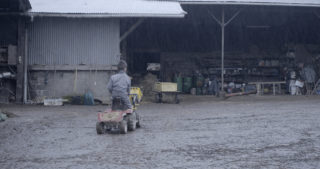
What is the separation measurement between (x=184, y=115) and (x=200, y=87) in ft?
32.9

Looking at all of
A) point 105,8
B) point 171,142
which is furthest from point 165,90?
point 171,142

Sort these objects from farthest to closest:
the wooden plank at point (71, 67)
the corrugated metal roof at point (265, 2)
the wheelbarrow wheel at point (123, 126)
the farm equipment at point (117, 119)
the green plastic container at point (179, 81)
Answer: the green plastic container at point (179, 81) → the corrugated metal roof at point (265, 2) → the wooden plank at point (71, 67) → the wheelbarrow wheel at point (123, 126) → the farm equipment at point (117, 119)

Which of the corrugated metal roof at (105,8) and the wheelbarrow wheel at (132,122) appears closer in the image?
the wheelbarrow wheel at (132,122)

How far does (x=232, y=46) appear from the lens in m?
25.0

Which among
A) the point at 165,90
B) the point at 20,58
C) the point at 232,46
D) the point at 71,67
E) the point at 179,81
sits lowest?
the point at 165,90

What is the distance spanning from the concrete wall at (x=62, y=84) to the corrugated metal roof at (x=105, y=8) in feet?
8.60

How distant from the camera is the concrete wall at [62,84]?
18234 mm

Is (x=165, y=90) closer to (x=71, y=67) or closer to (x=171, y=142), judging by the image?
(x=71, y=67)

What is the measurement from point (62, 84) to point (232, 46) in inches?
436

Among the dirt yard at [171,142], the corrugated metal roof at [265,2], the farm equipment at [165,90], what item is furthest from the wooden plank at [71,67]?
the corrugated metal roof at [265,2]

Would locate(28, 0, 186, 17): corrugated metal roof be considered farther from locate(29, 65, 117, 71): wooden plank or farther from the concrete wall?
the concrete wall

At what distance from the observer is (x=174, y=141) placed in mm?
8609

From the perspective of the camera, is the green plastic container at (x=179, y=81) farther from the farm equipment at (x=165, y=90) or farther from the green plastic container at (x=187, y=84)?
the farm equipment at (x=165, y=90)

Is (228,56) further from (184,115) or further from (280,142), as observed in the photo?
(280,142)
